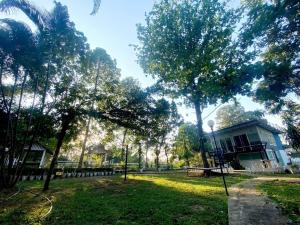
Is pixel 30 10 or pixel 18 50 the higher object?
pixel 30 10

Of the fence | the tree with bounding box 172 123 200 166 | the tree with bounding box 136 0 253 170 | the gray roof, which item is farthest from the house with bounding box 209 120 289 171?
the gray roof

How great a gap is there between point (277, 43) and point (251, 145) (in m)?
18.4

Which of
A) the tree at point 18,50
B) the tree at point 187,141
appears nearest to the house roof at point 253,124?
the tree at point 187,141

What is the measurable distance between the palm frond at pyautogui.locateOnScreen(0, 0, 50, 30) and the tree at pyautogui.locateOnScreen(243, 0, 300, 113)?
1489 cm

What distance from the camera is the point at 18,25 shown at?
1078 centimetres

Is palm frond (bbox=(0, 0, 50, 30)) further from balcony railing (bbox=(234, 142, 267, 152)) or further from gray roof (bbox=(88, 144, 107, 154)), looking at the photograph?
gray roof (bbox=(88, 144, 107, 154))

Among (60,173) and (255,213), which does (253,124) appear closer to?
(255,213)

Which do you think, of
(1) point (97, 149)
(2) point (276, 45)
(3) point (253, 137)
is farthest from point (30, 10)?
(1) point (97, 149)

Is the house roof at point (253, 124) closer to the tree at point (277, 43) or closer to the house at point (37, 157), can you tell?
the tree at point (277, 43)

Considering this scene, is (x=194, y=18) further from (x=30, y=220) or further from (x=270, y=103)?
(x=30, y=220)

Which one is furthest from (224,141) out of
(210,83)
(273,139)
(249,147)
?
(210,83)

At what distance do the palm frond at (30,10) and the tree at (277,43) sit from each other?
14.9 meters

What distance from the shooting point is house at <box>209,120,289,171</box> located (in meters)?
29.0

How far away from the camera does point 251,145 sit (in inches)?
1167
